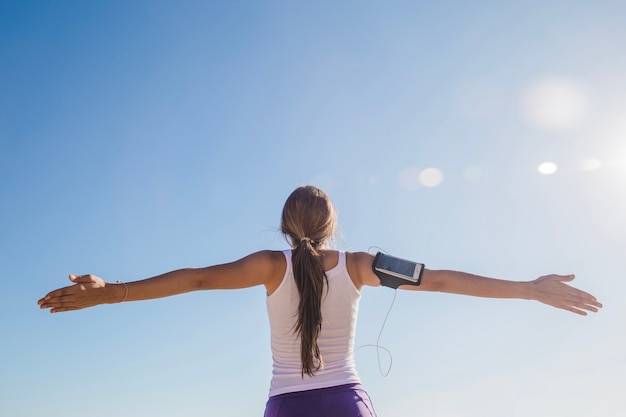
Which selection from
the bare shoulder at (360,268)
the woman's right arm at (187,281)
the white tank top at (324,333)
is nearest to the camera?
the white tank top at (324,333)

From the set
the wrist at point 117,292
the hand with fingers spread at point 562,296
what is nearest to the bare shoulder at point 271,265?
the wrist at point 117,292

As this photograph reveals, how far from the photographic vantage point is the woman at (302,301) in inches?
167

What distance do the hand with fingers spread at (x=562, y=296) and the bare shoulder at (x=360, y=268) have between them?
1.57 meters

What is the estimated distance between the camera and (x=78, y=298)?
4.36 m

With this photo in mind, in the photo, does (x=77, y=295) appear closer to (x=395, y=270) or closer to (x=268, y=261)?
(x=268, y=261)

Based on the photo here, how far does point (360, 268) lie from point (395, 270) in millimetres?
304

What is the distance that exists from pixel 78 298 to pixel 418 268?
2.85 metres

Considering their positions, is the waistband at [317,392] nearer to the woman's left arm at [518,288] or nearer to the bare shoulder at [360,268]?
the bare shoulder at [360,268]

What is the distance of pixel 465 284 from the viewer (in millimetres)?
4883

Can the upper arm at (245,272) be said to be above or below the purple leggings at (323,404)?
above

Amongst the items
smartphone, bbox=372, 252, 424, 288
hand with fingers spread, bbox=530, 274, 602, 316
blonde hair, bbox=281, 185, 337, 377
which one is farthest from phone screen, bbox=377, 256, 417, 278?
hand with fingers spread, bbox=530, 274, 602, 316

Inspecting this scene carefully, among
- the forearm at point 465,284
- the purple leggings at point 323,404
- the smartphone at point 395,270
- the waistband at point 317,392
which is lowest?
the purple leggings at point 323,404

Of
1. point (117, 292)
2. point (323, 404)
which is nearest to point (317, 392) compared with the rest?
point (323, 404)

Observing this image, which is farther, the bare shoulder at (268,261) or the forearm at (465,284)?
the forearm at (465,284)
